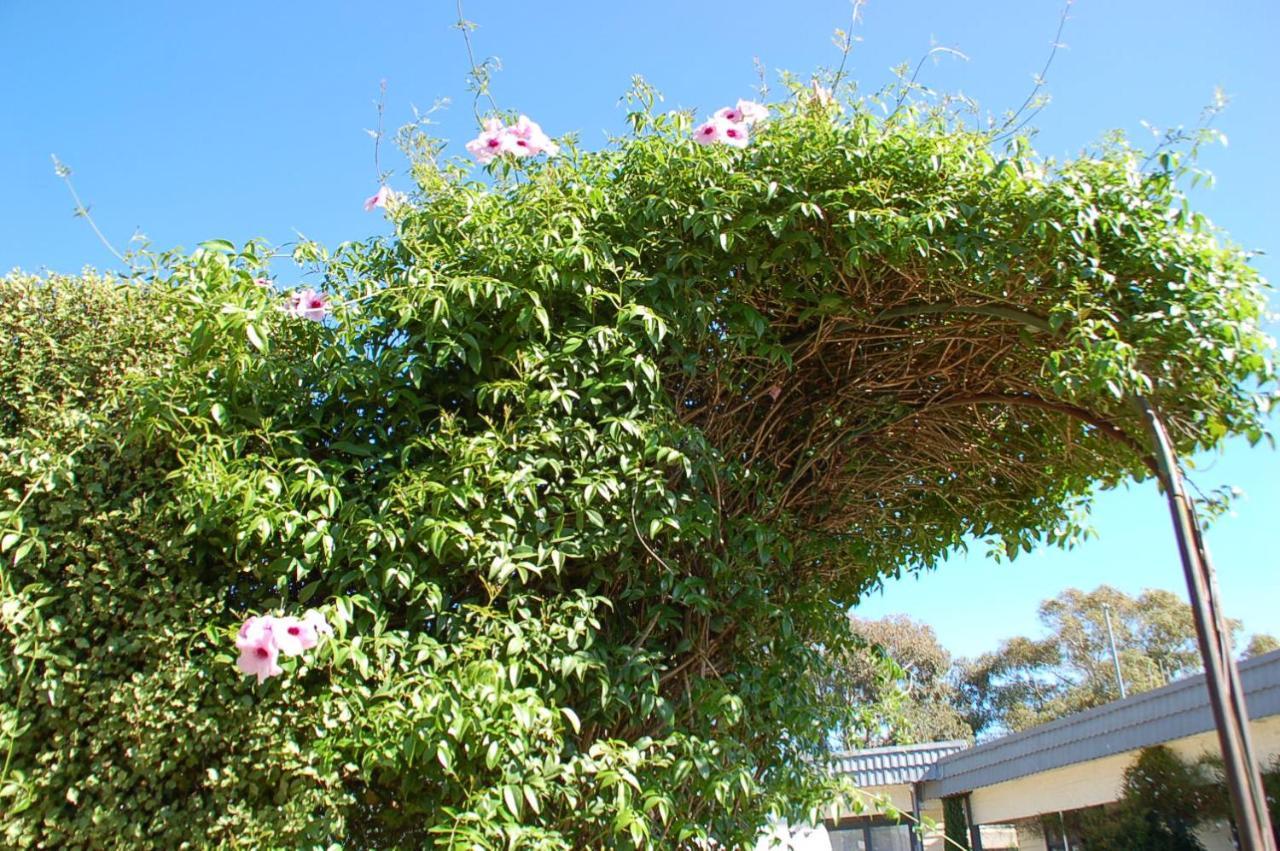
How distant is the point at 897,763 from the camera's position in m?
11.9

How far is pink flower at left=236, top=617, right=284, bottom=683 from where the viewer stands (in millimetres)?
1980

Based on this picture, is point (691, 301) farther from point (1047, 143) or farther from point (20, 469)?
point (20, 469)

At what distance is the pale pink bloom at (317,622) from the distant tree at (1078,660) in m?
27.6

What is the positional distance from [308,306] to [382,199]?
1.52 feet

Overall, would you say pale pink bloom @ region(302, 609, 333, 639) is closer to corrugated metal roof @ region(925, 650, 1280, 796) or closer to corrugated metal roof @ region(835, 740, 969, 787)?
corrugated metal roof @ region(925, 650, 1280, 796)

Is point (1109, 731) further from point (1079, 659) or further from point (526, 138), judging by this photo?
point (1079, 659)

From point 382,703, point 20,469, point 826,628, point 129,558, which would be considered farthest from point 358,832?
point 826,628

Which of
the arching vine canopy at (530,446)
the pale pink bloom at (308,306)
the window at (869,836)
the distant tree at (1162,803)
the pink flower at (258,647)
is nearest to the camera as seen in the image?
the pink flower at (258,647)

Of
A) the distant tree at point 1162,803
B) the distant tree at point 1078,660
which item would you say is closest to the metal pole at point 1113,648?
the distant tree at point 1078,660

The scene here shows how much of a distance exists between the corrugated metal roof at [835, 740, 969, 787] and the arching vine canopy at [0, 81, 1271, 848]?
9.67 m

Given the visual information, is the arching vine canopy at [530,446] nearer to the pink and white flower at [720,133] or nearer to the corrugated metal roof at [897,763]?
the pink and white flower at [720,133]

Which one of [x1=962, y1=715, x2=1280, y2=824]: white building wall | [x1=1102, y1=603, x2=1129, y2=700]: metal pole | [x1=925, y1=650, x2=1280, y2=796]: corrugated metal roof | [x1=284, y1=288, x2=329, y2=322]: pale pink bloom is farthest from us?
[x1=1102, y1=603, x2=1129, y2=700]: metal pole

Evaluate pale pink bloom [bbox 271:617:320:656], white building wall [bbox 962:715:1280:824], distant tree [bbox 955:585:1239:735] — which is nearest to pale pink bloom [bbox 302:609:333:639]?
pale pink bloom [bbox 271:617:320:656]

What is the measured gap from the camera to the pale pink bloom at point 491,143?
274 centimetres
